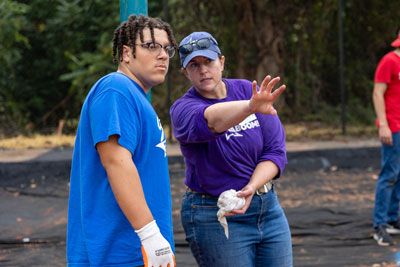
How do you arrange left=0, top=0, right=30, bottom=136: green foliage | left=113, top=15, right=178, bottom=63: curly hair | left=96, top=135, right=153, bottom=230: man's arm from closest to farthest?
left=96, top=135, right=153, bottom=230: man's arm, left=113, top=15, right=178, bottom=63: curly hair, left=0, top=0, right=30, bottom=136: green foliage

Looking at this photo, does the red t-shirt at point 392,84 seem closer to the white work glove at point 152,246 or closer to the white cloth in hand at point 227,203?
the white cloth in hand at point 227,203

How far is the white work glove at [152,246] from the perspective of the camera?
7.23 feet

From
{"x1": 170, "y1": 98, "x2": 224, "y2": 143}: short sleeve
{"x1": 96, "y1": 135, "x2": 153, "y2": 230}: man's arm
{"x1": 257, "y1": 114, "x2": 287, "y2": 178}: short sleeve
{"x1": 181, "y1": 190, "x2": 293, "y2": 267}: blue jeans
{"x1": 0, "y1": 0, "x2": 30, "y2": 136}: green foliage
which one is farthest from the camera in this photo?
{"x1": 0, "y1": 0, "x2": 30, "y2": 136}: green foliage

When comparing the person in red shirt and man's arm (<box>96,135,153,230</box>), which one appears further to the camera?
the person in red shirt

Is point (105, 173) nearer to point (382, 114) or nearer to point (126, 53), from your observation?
point (126, 53)

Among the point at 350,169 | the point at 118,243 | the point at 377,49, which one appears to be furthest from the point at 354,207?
the point at 377,49

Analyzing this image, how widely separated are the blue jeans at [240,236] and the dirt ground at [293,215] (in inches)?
60.5

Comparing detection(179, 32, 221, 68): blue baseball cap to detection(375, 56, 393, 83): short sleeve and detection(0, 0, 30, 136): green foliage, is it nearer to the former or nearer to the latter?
detection(375, 56, 393, 83): short sleeve

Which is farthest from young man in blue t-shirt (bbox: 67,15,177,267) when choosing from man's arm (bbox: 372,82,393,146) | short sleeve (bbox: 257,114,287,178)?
man's arm (bbox: 372,82,393,146)

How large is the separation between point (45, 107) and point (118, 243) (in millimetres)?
10881

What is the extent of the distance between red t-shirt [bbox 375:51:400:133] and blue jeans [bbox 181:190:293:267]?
309cm

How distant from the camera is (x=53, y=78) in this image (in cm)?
1274

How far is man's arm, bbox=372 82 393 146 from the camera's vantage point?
5617mm

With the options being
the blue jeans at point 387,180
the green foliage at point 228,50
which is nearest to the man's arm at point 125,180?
the blue jeans at point 387,180
